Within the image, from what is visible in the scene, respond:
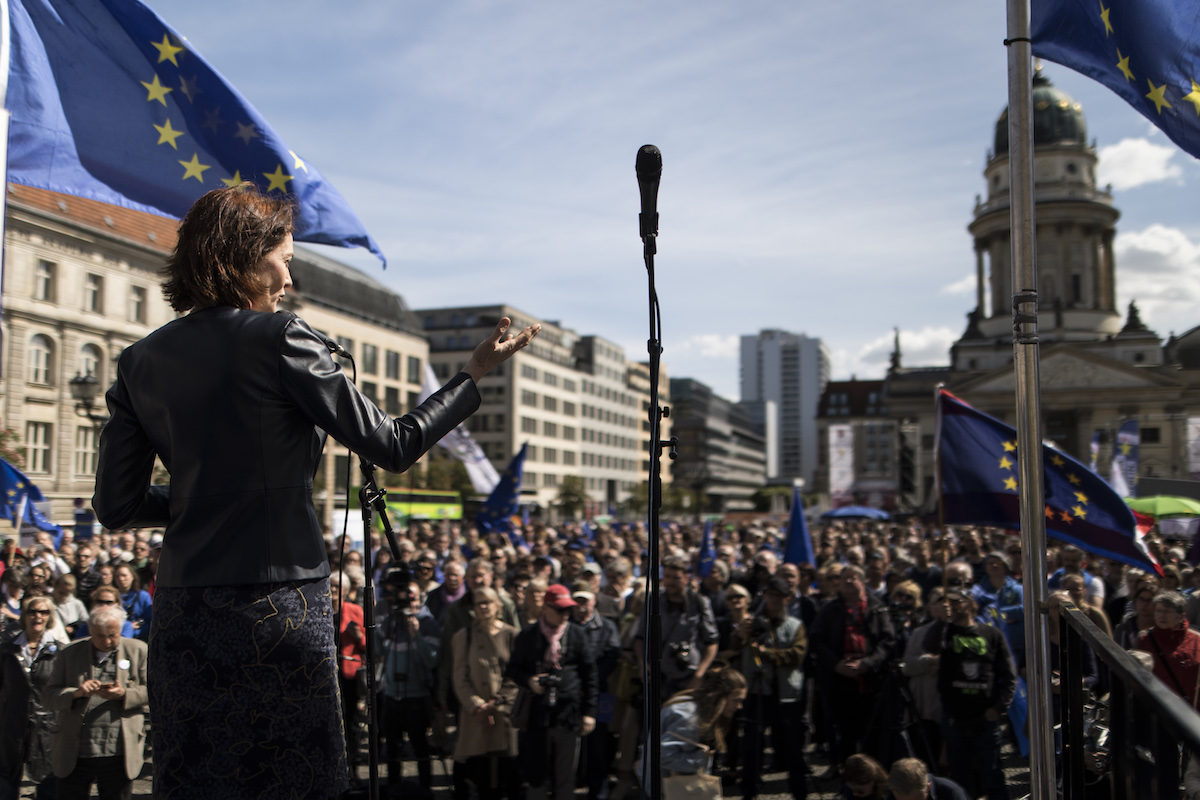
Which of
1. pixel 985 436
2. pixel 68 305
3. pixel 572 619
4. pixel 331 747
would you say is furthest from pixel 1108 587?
pixel 68 305

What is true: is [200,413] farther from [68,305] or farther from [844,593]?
[68,305]

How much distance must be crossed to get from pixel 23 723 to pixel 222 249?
22.1 ft

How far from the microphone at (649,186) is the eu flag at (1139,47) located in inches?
76.2

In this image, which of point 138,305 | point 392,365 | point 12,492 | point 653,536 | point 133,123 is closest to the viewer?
point 653,536

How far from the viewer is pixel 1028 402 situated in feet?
12.3

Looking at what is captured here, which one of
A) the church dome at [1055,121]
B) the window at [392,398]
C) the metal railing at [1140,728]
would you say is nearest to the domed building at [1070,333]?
the church dome at [1055,121]

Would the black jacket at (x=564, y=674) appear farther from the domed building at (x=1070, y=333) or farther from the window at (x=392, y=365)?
the domed building at (x=1070, y=333)

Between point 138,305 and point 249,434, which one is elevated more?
point 138,305

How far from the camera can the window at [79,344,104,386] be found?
143 feet

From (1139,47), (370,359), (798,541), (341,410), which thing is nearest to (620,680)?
(1139,47)

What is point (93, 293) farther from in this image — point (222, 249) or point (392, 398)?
point (222, 249)

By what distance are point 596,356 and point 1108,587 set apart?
104 metres

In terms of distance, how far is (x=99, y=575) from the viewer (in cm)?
1134

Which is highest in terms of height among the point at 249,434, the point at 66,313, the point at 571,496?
the point at 66,313
